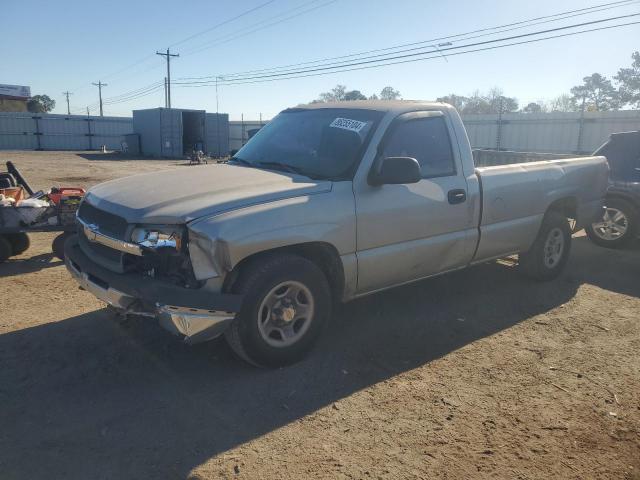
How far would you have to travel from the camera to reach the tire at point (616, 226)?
26.2ft

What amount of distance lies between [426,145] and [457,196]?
0.55 m

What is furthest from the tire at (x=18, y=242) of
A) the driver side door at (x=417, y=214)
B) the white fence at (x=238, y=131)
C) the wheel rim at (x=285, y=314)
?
the white fence at (x=238, y=131)

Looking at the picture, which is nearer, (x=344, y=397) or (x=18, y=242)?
(x=344, y=397)

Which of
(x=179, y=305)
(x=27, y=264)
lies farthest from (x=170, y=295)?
(x=27, y=264)

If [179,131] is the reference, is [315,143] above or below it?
below

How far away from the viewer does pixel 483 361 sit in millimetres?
4129

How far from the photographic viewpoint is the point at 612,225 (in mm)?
8242

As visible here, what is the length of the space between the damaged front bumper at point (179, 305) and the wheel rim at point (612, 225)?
702 centimetres

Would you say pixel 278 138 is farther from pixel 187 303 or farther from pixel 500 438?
pixel 500 438

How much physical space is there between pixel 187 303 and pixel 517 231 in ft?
12.3

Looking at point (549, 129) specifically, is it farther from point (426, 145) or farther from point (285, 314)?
point (285, 314)

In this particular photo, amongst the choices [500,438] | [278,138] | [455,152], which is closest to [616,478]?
[500,438]

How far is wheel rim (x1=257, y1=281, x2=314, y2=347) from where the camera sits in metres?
3.68

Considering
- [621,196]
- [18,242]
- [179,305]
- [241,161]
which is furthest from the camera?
[621,196]
